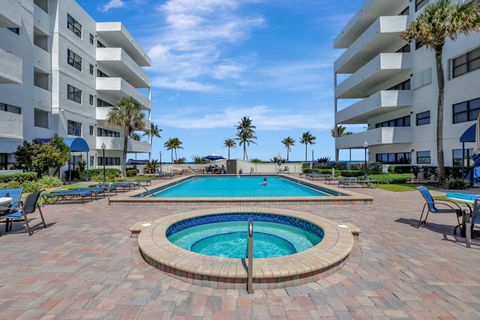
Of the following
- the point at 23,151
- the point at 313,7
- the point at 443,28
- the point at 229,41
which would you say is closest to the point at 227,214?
the point at 313,7

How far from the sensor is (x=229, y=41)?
58.7 feet

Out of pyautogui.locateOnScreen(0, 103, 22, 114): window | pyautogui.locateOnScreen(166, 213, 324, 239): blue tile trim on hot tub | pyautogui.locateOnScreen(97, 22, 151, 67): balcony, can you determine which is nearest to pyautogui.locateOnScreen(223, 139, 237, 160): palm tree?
pyautogui.locateOnScreen(97, 22, 151, 67): balcony

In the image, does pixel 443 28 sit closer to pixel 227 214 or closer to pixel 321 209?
pixel 321 209

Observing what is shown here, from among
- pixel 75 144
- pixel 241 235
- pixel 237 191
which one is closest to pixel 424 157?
pixel 237 191

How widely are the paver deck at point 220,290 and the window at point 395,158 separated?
2004 cm

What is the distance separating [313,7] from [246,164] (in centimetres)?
2318

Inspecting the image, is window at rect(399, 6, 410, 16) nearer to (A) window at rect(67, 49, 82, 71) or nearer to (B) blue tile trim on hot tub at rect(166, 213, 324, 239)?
(B) blue tile trim on hot tub at rect(166, 213, 324, 239)

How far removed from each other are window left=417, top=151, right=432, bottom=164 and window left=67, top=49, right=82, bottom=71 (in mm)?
31859

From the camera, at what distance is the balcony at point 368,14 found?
23.7 metres

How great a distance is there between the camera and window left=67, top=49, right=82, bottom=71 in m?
22.4

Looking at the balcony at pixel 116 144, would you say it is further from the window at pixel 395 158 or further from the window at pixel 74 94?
the window at pixel 395 158

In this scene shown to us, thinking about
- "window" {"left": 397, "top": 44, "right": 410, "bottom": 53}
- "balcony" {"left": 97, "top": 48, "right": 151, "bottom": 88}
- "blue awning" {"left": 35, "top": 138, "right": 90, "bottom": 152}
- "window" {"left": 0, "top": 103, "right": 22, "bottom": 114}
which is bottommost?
"blue awning" {"left": 35, "top": 138, "right": 90, "bottom": 152}

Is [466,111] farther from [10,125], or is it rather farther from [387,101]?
[10,125]

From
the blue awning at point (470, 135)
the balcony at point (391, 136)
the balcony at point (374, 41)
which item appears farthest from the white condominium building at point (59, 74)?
the balcony at point (374, 41)
